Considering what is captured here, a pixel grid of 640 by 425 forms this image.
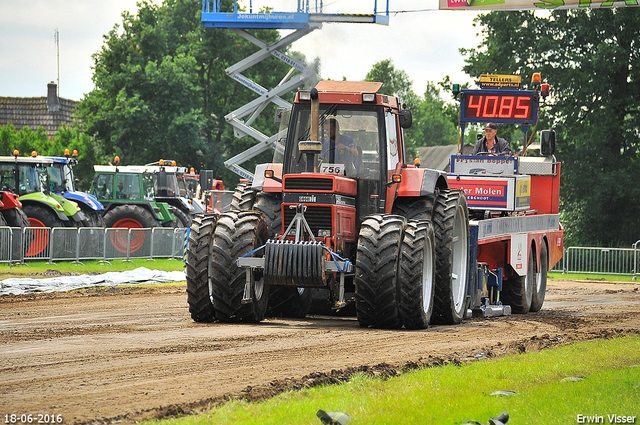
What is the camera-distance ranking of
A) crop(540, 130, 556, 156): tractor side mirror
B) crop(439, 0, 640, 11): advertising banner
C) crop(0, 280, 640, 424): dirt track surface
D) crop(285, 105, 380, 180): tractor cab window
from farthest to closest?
crop(439, 0, 640, 11): advertising banner → crop(540, 130, 556, 156): tractor side mirror → crop(285, 105, 380, 180): tractor cab window → crop(0, 280, 640, 424): dirt track surface

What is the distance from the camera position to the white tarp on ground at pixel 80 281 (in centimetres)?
1683

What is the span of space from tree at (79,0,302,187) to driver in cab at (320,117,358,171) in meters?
30.3

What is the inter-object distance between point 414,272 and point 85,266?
1522 centimetres

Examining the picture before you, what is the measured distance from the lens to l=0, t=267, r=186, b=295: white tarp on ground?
16828 millimetres

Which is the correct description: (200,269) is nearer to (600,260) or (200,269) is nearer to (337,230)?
(337,230)

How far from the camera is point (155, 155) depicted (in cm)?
4528

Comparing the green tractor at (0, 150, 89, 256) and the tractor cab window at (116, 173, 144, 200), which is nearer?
the green tractor at (0, 150, 89, 256)

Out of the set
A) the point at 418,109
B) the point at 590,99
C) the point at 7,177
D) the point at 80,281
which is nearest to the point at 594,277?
the point at 590,99

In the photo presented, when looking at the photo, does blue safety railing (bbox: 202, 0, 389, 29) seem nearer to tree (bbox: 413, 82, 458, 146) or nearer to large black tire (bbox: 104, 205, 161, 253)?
large black tire (bbox: 104, 205, 161, 253)

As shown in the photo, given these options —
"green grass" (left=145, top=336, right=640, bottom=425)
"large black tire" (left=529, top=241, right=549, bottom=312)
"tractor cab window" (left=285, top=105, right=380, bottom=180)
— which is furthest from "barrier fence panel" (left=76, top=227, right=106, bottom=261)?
"green grass" (left=145, top=336, right=640, bottom=425)

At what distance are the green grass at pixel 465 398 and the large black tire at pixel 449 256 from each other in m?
3.46

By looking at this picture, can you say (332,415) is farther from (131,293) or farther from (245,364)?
(131,293)

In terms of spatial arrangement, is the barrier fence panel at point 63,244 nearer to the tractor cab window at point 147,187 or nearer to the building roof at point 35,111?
the tractor cab window at point 147,187

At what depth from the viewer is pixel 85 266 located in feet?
77.8
